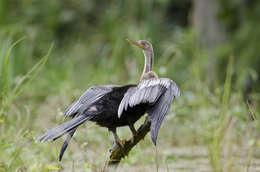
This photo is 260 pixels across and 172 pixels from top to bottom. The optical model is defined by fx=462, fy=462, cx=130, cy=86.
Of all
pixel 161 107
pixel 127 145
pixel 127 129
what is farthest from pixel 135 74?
pixel 161 107

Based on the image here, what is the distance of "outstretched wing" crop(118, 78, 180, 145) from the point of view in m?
2.16

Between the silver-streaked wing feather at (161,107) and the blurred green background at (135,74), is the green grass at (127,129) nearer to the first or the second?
the blurred green background at (135,74)

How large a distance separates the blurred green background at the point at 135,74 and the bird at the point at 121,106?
169 mm

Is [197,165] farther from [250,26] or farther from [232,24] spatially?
[232,24]

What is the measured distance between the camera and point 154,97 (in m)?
2.18

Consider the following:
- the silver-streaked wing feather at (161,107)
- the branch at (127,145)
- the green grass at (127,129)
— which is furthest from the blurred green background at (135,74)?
the silver-streaked wing feather at (161,107)

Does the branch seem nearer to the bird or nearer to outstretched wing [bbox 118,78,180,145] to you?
the bird

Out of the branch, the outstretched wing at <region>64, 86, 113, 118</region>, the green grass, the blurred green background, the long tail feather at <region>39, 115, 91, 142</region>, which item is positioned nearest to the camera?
the long tail feather at <region>39, 115, 91, 142</region>

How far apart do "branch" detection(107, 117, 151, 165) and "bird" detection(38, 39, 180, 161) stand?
0.03m

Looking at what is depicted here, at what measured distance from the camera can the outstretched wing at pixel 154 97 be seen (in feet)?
7.09

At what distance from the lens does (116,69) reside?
579 cm

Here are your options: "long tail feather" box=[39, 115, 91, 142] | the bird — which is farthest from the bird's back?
"long tail feather" box=[39, 115, 91, 142]

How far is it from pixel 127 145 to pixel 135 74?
8.49 ft

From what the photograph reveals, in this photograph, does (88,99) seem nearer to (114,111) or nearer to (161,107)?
(114,111)
